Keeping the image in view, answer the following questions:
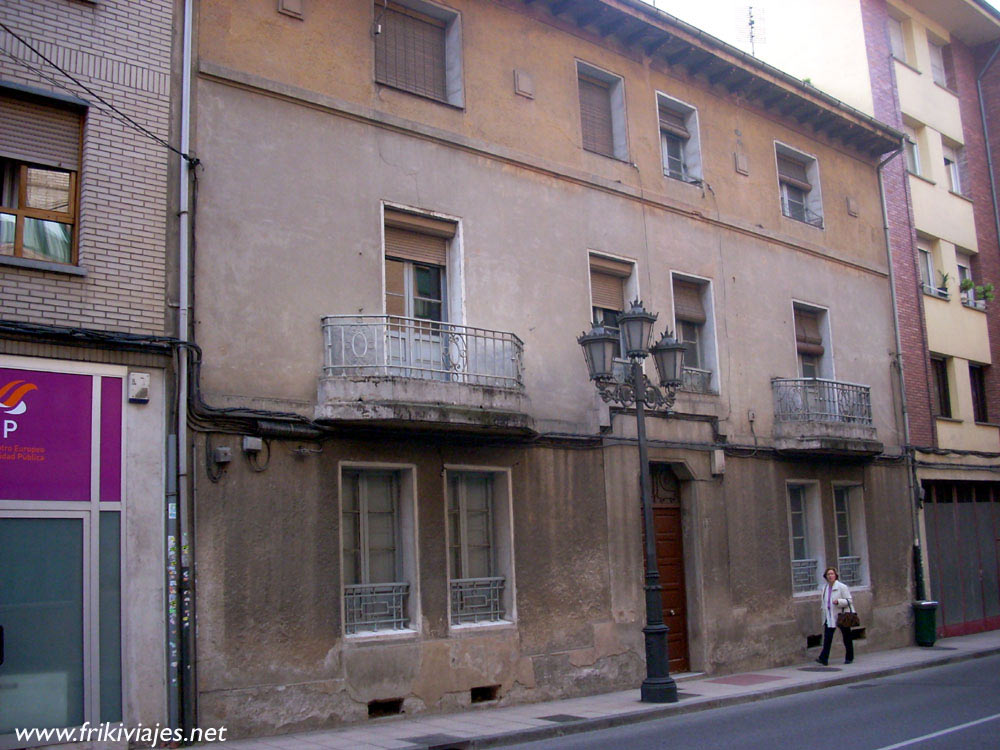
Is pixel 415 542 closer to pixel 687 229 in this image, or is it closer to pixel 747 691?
pixel 747 691

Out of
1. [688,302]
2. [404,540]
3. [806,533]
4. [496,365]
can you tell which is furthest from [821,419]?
[404,540]

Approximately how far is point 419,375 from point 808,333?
939 cm

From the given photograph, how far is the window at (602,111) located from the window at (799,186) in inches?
171

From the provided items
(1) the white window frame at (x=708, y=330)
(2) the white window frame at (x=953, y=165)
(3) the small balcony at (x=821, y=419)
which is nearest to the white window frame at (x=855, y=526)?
(3) the small balcony at (x=821, y=419)

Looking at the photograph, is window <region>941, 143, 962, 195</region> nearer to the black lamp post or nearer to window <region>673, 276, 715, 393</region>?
window <region>673, 276, 715, 393</region>

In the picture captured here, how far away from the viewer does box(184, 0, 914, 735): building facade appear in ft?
34.5

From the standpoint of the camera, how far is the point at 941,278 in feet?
72.1

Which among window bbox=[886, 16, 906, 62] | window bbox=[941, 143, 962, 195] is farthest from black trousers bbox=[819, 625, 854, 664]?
window bbox=[886, 16, 906, 62]

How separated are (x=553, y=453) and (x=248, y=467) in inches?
175

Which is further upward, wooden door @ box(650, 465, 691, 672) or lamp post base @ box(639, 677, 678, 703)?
wooden door @ box(650, 465, 691, 672)

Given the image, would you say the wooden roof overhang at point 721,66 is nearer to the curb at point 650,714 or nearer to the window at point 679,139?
the window at point 679,139

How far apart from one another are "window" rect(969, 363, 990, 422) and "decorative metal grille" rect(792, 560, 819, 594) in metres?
7.93

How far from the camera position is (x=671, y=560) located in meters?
14.9

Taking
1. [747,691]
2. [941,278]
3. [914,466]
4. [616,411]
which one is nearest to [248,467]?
[616,411]
